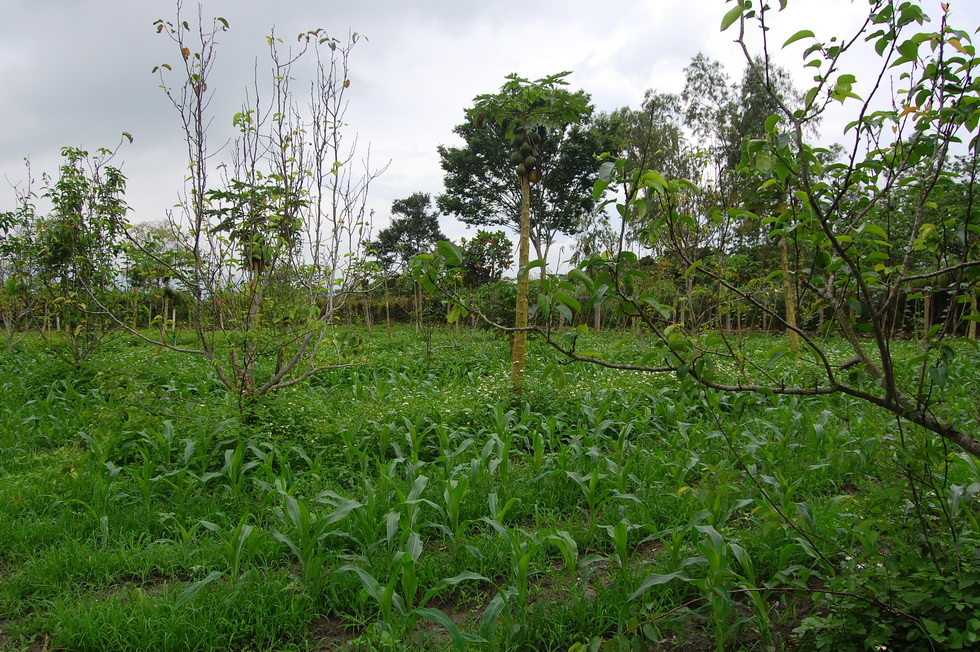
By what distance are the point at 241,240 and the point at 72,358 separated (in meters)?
4.59

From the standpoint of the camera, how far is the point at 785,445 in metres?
4.03

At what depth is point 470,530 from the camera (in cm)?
301

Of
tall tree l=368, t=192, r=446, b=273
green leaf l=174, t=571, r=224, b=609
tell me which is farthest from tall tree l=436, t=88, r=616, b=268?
green leaf l=174, t=571, r=224, b=609

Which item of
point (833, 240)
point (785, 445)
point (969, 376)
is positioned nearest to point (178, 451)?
point (833, 240)

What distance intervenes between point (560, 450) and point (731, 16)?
3.08 metres

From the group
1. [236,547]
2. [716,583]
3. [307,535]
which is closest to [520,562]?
[716,583]

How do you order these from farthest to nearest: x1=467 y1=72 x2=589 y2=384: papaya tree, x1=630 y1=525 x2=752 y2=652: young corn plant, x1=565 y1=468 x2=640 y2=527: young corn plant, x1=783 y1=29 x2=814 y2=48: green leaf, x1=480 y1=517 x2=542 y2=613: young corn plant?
x1=467 y1=72 x2=589 y2=384: papaya tree
x1=565 y1=468 x2=640 y2=527: young corn plant
x1=480 y1=517 x2=542 y2=613: young corn plant
x1=630 y1=525 x2=752 y2=652: young corn plant
x1=783 y1=29 x2=814 y2=48: green leaf

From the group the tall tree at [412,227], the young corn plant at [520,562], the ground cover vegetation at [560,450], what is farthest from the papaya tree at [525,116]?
the tall tree at [412,227]

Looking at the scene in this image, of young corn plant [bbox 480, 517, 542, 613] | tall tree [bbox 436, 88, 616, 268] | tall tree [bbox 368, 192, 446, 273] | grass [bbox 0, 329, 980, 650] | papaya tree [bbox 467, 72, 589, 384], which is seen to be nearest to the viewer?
grass [bbox 0, 329, 980, 650]

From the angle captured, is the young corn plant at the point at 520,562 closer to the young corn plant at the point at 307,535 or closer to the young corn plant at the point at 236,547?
the young corn plant at the point at 307,535

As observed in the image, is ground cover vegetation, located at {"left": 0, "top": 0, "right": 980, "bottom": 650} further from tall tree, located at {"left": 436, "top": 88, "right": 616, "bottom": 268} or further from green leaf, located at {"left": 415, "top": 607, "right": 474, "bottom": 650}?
tall tree, located at {"left": 436, "top": 88, "right": 616, "bottom": 268}

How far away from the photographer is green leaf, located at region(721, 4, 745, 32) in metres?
1.36

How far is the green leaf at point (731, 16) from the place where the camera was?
53.6 inches

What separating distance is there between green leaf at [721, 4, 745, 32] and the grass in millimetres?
1015
